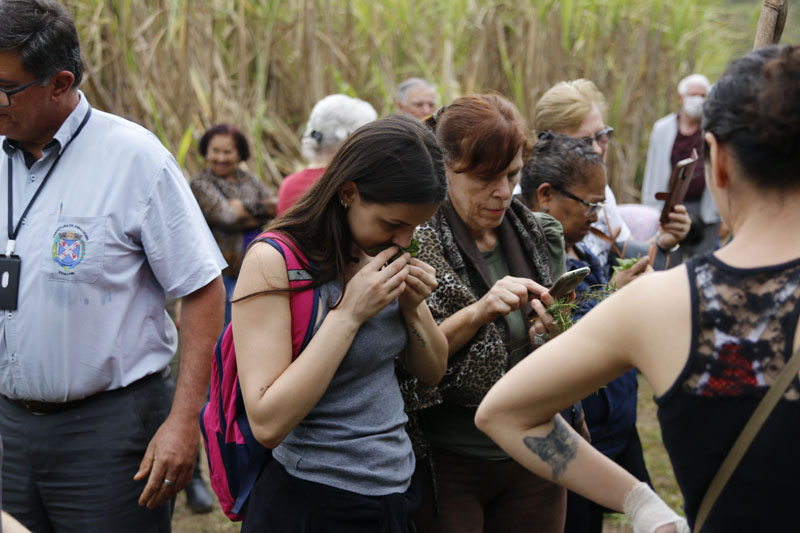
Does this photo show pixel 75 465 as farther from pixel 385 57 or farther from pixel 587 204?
pixel 385 57

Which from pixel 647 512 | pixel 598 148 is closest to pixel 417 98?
pixel 598 148

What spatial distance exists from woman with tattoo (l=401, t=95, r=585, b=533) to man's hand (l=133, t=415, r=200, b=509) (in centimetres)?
71

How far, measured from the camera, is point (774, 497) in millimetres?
1315

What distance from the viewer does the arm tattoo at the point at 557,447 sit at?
160 cm

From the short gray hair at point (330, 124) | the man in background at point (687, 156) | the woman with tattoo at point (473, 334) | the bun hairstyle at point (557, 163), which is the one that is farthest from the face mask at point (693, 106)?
the woman with tattoo at point (473, 334)

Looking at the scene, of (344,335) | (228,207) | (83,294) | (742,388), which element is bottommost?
(228,207)

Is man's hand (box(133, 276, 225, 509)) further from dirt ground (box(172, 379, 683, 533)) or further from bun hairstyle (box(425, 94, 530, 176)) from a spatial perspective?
dirt ground (box(172, 379, 683, 533))

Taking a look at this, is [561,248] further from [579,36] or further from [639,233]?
[579,36]

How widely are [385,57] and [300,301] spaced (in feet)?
20.0

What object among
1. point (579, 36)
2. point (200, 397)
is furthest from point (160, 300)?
point (579, 36)

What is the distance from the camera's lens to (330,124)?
508 cm

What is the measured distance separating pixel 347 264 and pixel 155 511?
3.52 feet

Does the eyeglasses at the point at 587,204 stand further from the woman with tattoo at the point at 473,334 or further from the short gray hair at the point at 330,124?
the short gray hair at the point at 330,124

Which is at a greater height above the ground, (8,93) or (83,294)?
(8,93)
